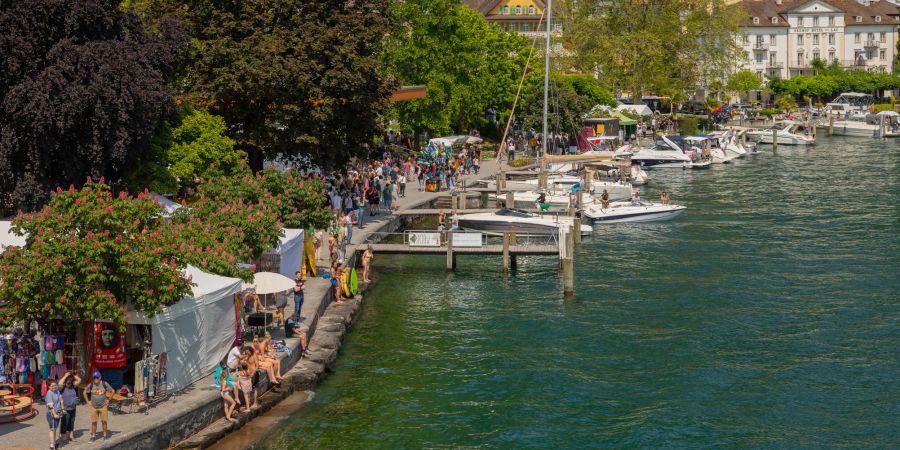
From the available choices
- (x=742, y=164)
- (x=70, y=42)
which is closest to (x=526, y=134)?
(x=742, y=164)

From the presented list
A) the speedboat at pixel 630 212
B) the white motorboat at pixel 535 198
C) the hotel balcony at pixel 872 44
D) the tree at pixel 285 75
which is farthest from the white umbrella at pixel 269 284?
the hotel balcony at pixel 872 44

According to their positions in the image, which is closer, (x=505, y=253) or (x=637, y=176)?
(x=505, y=253)

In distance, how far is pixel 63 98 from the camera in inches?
1453

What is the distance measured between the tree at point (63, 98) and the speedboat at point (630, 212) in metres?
24.4

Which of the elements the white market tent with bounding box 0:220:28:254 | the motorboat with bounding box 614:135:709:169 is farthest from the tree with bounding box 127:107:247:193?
the motorboat with bounding box 614:135:709:169

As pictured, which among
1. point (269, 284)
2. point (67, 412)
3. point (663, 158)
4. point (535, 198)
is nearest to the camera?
point (67, 412)

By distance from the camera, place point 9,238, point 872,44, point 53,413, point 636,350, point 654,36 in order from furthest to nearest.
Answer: point 872,44
point 654,36
point 636,350
point 9,238
point 53,413

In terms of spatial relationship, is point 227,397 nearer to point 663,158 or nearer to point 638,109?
point 663,158

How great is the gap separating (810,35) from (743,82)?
3208 cm

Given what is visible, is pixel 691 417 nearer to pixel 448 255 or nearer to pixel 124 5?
pixel 448 255

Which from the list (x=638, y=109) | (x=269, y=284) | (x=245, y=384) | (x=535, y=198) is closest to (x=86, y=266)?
(x=245, y=384)

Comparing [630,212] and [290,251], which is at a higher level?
[290,251]

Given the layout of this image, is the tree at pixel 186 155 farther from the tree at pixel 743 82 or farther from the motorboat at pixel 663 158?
the tree at pixel 743 82

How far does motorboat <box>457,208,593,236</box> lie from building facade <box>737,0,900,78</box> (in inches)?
4365
